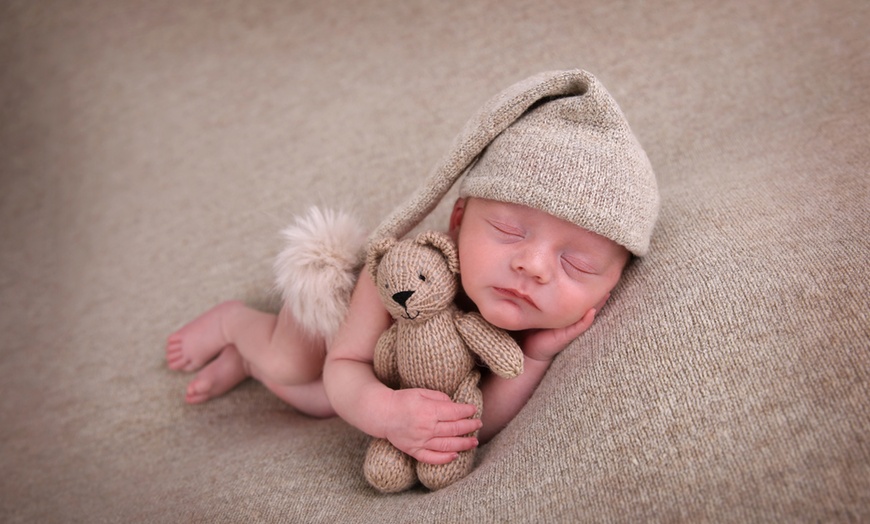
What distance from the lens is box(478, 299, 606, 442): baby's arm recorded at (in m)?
1.11

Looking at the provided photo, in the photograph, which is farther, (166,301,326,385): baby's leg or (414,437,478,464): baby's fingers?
(166,301,326,385): baby's leg

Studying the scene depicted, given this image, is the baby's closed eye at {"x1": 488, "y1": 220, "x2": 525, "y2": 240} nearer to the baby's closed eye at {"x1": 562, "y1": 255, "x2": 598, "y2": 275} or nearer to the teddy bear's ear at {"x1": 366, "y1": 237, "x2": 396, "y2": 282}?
the baby's closed eye at {"x1": 562, "y1": 255, "x2": 598, "y2": 275}

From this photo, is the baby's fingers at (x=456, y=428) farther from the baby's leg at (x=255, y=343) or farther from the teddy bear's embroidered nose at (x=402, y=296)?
the baby's leg at (x=255, y=343)

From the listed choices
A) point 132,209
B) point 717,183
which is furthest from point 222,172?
point 717,183

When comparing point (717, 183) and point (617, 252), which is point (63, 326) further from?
point (717, 183)

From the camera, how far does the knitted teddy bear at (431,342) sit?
3.22ft

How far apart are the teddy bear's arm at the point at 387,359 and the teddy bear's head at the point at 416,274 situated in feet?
0.29

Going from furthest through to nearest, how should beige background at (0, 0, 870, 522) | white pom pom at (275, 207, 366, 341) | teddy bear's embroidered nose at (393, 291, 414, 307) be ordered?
white pom pom at (275, 207, 366, 341)
teddy bear's embroidered nose at (393, 291, 414, 307)
beige background at (0, 0, 870, 522)

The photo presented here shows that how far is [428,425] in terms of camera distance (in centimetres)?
98

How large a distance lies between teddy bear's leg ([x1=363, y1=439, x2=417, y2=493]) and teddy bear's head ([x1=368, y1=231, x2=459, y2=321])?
0.78 feet

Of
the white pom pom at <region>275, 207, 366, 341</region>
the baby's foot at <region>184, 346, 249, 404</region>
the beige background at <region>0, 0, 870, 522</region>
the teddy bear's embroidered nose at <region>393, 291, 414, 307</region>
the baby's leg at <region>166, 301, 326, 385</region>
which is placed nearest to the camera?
the beige background at <region>0, 0, 870, 522</region>

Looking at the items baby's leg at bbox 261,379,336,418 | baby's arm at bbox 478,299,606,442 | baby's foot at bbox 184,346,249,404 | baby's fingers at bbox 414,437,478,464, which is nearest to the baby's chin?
baby's arm at bbox 478,299,606,442

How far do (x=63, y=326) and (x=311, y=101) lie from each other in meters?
1.00

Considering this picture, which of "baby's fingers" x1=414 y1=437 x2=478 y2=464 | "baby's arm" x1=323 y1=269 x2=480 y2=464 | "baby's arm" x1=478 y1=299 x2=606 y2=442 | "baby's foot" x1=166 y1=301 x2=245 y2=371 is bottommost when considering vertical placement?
"baby's arm" x1=478 y1=299 x2=606 y2=442
